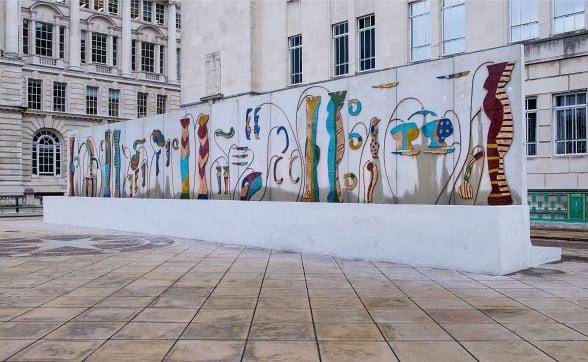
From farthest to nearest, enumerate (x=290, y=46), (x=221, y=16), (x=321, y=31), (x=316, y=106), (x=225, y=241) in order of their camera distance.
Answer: (x=221, y=16)
(x=290, y=46)
(x=321, y=31)
(x=225, y=241)
(x=316, y=106)

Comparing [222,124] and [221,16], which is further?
[221,16]

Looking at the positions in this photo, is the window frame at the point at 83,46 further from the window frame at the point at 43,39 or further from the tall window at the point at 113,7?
the tall window at the point at 113,7

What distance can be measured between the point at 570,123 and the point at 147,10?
47.4 meters

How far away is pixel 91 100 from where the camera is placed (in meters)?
50.5

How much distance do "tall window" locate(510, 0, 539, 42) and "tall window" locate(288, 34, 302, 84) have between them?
1084 centimetres

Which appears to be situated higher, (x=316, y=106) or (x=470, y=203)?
(x=316, y=106)

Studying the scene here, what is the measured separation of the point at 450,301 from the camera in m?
6.68

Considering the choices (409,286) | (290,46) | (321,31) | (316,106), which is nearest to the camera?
(409,286)

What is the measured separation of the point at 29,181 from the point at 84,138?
30179mm

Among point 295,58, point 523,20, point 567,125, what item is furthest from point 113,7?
point 567,125

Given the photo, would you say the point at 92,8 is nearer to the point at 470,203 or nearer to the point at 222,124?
the point at 222,124

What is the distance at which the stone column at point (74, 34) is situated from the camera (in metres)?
48.8

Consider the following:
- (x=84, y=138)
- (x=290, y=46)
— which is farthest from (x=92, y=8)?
(x=84, y=138)

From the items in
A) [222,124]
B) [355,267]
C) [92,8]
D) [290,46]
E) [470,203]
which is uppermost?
[92,8]
